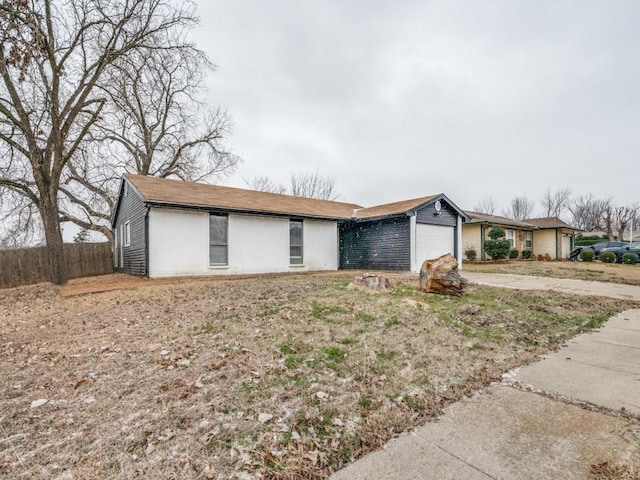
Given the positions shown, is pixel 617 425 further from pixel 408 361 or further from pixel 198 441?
pixel 198 441

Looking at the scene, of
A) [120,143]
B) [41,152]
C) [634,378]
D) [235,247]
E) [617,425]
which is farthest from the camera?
[120,143]

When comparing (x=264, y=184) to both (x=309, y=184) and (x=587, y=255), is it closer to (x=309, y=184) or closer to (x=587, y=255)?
(x=309, y=184)

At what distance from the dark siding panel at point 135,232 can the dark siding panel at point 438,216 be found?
1102cm

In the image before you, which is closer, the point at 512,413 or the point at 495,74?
the point at 512,413

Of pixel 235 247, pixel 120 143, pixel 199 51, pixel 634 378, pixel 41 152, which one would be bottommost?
pixel 634 378

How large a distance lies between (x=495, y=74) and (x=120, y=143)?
21.2 metres

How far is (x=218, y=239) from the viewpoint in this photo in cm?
1202

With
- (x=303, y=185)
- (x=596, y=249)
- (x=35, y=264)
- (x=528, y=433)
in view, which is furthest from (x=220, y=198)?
(x=596, y=249)

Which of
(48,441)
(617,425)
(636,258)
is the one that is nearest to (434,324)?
(617,425)

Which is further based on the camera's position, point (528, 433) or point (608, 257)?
point (608, 257)

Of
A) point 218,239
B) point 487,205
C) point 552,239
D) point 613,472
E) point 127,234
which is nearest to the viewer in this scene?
point 613,472

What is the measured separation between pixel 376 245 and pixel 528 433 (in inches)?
495

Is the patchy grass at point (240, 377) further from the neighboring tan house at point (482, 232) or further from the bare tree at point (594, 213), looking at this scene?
the bare tree at point (594, 213)

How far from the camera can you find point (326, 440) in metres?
2.18
